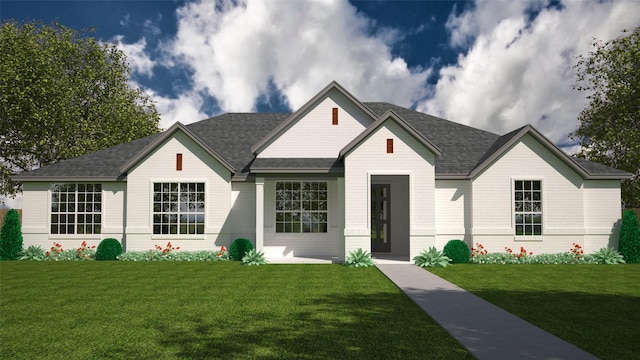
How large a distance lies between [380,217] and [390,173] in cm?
396

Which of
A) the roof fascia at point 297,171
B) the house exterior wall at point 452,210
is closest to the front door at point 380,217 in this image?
the house exterior wall at point 452,210

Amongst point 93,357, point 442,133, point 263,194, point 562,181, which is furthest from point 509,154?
point 93,357

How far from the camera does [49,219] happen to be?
20.2m

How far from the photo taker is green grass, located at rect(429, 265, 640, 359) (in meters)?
7.08

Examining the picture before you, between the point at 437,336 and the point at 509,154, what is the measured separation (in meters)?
13.7

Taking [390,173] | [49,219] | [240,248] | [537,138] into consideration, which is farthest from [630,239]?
[49,219]

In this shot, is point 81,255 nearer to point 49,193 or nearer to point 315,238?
point 49,193

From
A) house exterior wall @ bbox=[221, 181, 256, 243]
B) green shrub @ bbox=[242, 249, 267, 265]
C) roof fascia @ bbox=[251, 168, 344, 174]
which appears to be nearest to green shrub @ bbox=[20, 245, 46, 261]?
house exterior wall @ bbox=[221, 181, 256, 243]

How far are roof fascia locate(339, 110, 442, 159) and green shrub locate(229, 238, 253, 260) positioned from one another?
5.53 m

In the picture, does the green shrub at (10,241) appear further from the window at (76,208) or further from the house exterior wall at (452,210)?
the house exterior wall at (452,210)

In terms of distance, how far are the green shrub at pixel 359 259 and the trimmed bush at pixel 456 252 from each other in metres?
3.19

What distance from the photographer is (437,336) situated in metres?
7.00

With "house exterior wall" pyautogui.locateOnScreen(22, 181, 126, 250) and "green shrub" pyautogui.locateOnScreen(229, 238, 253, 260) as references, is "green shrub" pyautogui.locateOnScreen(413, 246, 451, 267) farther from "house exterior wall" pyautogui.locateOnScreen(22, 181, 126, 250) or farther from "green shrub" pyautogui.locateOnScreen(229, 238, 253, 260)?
"house exterior wall" pyautogui.locateOnScreen(22, 181, 126, 250)

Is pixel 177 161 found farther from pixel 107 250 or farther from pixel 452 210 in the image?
pixel 452 210
